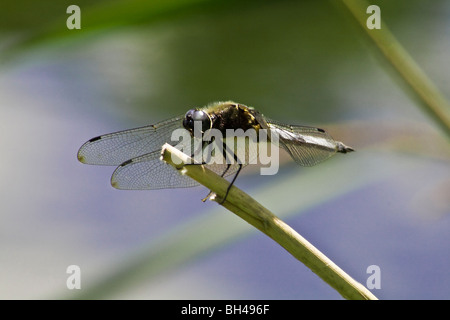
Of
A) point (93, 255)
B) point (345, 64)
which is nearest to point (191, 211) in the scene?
point (93, 255)

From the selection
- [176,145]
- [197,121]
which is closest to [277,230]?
[197,121]

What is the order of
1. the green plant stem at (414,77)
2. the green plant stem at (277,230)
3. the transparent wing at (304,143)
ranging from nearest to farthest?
the green plant stem at (277,230) < the green plant stem at (414,77) < the transparent wing at (304,143)

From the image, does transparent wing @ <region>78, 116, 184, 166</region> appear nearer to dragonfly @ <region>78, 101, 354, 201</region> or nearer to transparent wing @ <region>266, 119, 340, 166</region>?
dragonfly @ <region>78, 101, 354, 201</region>

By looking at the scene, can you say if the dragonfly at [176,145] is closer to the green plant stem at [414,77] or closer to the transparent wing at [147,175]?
the transparent wing at [147,175]

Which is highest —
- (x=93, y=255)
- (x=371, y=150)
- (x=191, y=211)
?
(x=371, y=150)

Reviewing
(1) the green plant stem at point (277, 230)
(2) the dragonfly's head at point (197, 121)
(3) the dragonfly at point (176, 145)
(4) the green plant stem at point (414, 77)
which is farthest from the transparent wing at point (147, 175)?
(4) the green plant stem at point (414, 77)
